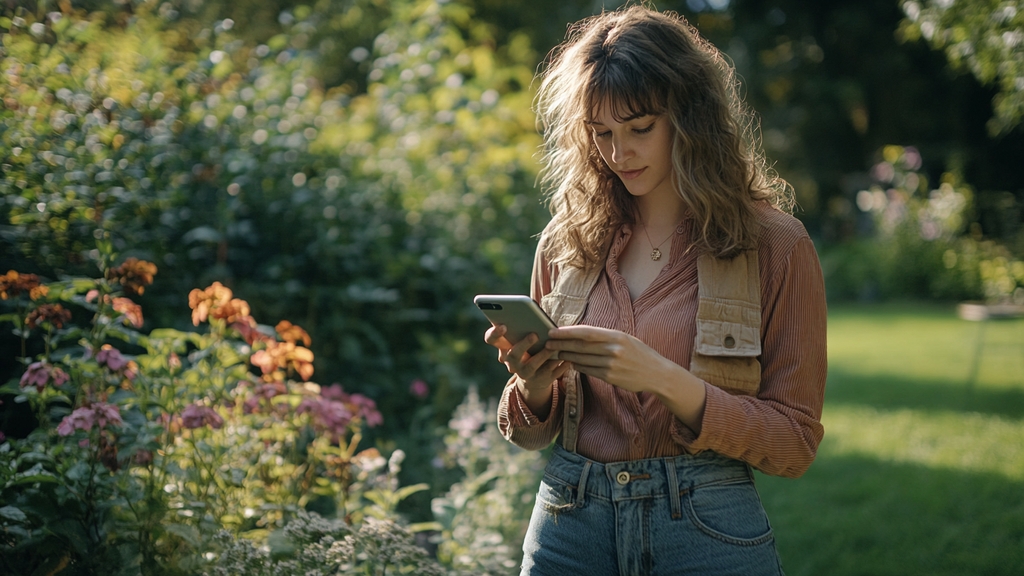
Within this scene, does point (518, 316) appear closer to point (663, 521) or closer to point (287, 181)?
point (663, 521)

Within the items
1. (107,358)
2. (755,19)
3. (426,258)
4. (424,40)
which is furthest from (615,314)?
(755,19)

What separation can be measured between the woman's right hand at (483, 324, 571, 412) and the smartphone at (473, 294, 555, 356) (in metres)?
0.02

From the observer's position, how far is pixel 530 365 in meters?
1.73

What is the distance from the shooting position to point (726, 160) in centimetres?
178

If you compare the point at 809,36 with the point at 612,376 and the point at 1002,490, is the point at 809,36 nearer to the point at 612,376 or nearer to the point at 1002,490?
the point at 1002,490

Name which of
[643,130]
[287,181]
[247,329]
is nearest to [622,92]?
[643,130]

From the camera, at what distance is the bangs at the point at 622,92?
1.70 meters

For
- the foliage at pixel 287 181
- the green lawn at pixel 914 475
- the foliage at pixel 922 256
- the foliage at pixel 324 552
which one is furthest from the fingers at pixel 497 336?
the foliage at pixel 922 256

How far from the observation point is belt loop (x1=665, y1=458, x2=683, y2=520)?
162 cm

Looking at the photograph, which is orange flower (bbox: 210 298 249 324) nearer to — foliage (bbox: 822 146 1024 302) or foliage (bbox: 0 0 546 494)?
foliage (bbox: 0 0 546 494)

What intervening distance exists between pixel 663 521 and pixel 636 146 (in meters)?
0.78

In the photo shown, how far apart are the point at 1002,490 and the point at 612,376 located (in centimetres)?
375

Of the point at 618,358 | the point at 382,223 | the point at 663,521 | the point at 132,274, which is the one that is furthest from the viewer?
the point at 382,223

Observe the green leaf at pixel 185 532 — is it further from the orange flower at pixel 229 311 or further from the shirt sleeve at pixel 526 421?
the shirt sleeve at pixel 526 421
